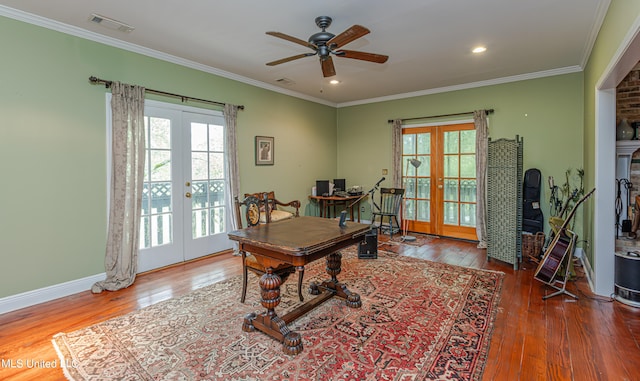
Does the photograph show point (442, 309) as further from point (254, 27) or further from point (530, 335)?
point (254, 27)

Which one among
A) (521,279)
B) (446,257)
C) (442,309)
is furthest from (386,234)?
(442,309)

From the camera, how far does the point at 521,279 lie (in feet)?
11.9

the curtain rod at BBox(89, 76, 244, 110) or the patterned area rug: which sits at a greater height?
the curtain rod at BBox(89, 76, 244, 110)

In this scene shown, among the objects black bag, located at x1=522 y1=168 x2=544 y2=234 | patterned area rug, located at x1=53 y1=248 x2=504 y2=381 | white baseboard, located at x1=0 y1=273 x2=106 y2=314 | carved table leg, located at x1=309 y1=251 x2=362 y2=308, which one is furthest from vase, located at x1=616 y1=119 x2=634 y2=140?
white baseboard, located at x1=0 y1=273 x2=106 y2=314

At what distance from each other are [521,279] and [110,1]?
5.00m

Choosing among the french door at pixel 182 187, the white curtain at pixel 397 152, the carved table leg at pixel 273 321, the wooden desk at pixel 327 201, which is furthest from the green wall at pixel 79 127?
the carved table leg at pixel 273 321

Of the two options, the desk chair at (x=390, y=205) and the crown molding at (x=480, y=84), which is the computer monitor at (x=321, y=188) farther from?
the crown molding at (x=480, y=84)

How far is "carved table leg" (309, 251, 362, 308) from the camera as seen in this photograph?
2.87 metres

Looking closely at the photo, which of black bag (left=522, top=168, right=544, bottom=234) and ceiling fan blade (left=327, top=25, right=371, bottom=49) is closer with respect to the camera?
ceiling fan blade (left=327, top=25, right=371, bottom=49)

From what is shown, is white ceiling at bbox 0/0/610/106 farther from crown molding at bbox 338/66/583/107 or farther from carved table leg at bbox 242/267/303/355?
carved table leg at bbox 242/267/303/355

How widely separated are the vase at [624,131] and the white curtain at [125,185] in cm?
545

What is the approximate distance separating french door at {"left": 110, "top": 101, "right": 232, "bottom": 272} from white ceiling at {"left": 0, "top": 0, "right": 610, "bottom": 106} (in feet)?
2.62

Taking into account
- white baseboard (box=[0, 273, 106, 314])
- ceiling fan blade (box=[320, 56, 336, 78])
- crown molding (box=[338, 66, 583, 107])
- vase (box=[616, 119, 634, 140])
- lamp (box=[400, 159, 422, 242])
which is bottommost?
white baseboard (box=[0, 273, 106, 314])

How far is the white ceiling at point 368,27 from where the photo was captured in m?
2.76
